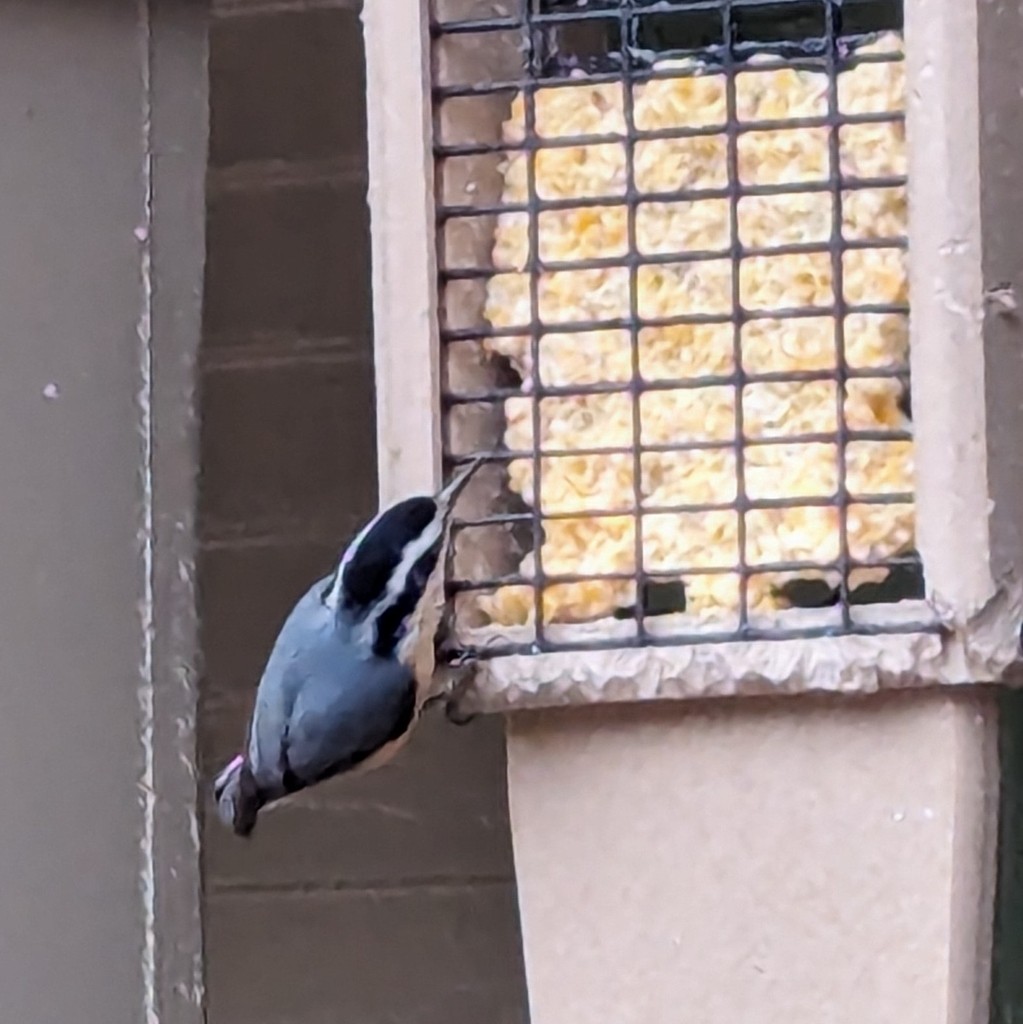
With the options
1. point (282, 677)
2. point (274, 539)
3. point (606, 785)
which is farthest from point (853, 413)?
point (274, 539)

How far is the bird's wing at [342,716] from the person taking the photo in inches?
40.6

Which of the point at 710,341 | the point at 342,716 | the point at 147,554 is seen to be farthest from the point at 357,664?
the point at 710,341

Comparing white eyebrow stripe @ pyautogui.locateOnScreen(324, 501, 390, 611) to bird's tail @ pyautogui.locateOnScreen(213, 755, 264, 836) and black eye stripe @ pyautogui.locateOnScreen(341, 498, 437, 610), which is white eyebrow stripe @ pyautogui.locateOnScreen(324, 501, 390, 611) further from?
bird's tail @ pyautogui.locateOnScreen(213, 755, 264, 836)

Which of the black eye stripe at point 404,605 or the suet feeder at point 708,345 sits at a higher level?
the suet feeder at point 708,345

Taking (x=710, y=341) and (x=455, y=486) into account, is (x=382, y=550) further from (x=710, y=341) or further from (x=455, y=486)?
(x=710, y=341)

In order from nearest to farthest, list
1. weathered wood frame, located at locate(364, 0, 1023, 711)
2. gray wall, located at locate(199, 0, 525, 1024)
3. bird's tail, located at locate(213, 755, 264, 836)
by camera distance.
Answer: weathered wood frame, located at locate(364, 0, 1023, 711)
bird's tail, located at locate(213, 755, 264, 836)
gray wall, located at locate(199, 0, 525, 1024)

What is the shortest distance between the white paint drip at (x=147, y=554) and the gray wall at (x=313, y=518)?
1.10 ft

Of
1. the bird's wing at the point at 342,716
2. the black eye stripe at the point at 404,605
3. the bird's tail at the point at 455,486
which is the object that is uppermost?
the bird's tail at the point at 455,486

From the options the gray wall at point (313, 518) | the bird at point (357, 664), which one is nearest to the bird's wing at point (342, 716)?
the bird at point (357, 664)

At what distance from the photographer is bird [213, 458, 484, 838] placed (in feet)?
3.26

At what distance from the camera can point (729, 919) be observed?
966 millimetres

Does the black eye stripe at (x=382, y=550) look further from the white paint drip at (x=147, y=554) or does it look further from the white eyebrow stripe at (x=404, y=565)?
the white paint drip at (x=147, y=554)

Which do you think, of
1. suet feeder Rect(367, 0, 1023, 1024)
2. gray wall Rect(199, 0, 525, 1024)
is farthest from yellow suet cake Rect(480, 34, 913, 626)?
gray wall Rect(199, 0, 525, 1024)

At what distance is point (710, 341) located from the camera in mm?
Answer: 1018
